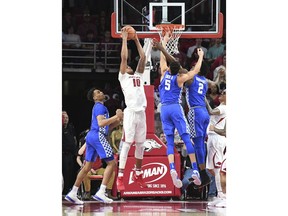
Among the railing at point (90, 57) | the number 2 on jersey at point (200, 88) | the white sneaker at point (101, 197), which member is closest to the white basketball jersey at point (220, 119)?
the number 2 on jersey at point (200, 88)

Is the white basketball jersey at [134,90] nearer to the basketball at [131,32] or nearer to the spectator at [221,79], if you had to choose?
the basketball at [131,32]

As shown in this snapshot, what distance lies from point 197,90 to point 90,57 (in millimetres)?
4370

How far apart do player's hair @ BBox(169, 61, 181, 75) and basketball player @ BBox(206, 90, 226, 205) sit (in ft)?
3.77

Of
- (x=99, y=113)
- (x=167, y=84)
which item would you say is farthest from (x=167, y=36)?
(x=99, y=113)

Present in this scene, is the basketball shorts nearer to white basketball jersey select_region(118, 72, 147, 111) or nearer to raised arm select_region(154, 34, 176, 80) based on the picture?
white basketball jersey select_region(118, 72, 147, 111)

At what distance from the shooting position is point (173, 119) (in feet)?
45.3

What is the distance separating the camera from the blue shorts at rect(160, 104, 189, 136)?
13766 mm

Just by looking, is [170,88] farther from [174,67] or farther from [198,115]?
[198,115]

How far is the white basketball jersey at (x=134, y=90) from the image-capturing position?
13.9 meters

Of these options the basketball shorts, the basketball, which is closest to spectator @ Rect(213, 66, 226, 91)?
the basketball shorts
